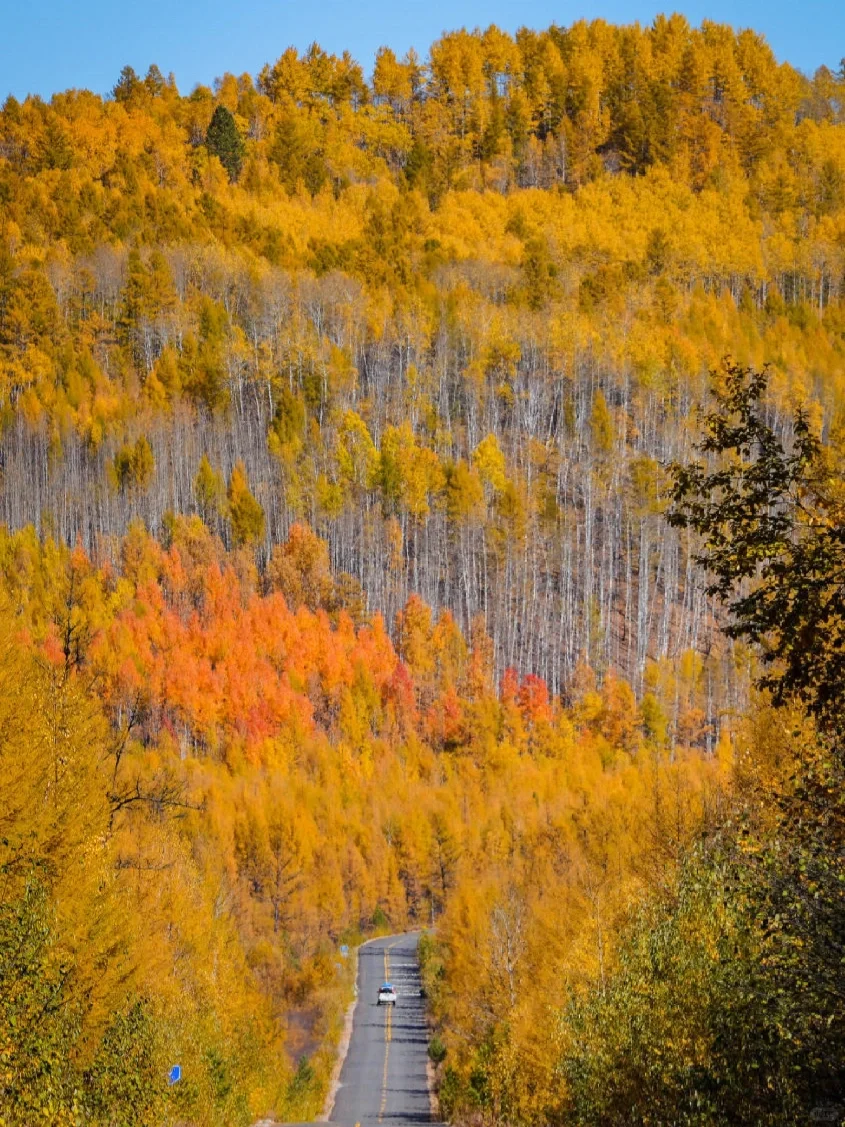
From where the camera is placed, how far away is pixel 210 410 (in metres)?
146

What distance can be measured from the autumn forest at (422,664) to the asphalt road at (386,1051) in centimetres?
136

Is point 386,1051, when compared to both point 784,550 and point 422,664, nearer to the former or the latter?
point 422,664

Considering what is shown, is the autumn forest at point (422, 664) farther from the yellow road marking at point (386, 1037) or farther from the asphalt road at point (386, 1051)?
the yellow road marking at point (386, 1037)

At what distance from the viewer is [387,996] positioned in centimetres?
7125

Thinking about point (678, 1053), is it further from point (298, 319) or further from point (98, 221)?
point (98, 221)

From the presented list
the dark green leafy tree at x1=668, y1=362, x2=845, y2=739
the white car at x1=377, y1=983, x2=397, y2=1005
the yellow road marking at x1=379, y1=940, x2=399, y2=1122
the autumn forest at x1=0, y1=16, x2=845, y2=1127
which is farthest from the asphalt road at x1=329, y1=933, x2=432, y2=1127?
the dark green leafy tree at x1=668, y1=362, x2=845, y2=739

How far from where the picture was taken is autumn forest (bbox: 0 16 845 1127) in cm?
1628

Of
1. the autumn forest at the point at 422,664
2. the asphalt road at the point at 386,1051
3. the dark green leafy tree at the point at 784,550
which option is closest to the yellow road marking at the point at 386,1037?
the asphalt road at the point at 386,1051

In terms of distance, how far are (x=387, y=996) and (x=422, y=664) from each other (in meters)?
46.0

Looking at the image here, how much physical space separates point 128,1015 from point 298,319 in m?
135

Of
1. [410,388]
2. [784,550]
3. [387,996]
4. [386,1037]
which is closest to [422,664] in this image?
[410,388]

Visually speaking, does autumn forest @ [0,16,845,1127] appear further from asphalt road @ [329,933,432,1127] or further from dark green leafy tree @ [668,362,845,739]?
asphalt road @ [329,933,432,1127]

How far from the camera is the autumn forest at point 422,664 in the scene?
16281mm

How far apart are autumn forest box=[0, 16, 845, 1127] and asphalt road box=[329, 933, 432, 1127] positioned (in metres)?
1.36
